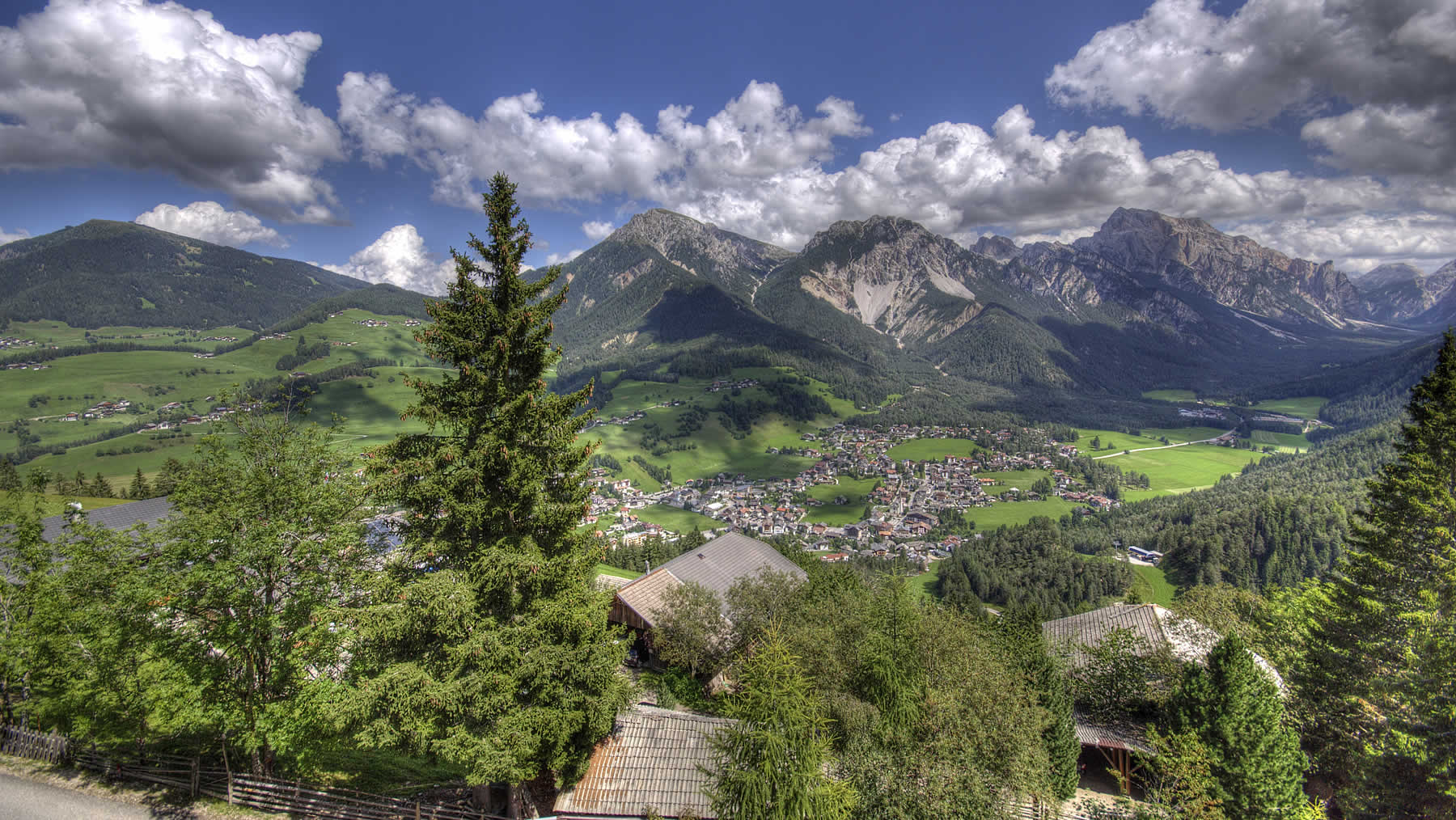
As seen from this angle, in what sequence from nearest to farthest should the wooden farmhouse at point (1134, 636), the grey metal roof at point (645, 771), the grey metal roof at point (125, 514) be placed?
1. the grey metal roof at point (645, 771)
2. the wooden farmhouse at point (1134, 636)
3. the grey metal roof at point (125, 514)

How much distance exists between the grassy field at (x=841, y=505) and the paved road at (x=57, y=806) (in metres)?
135

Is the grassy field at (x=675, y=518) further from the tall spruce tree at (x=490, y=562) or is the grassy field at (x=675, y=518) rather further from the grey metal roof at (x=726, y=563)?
the tall spruce tree at (x=490, y=562)

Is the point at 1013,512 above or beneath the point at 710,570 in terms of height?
beneath

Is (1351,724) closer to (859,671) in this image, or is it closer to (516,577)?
(859,671)

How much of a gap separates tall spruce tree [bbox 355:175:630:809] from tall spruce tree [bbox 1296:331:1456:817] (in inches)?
976

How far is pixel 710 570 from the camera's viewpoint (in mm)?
39750

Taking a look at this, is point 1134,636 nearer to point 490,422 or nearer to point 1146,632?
point 1146,632

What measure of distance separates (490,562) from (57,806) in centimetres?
1448

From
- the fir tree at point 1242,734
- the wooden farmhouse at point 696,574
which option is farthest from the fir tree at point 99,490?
the fir tree at point 1242,734

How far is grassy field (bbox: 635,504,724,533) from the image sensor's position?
135m

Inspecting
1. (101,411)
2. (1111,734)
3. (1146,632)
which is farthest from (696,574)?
(101,411)

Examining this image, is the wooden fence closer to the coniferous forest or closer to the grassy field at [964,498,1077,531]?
the coniferous forest

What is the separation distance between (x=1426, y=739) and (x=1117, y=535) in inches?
5322

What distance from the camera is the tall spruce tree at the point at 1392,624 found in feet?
58.1
